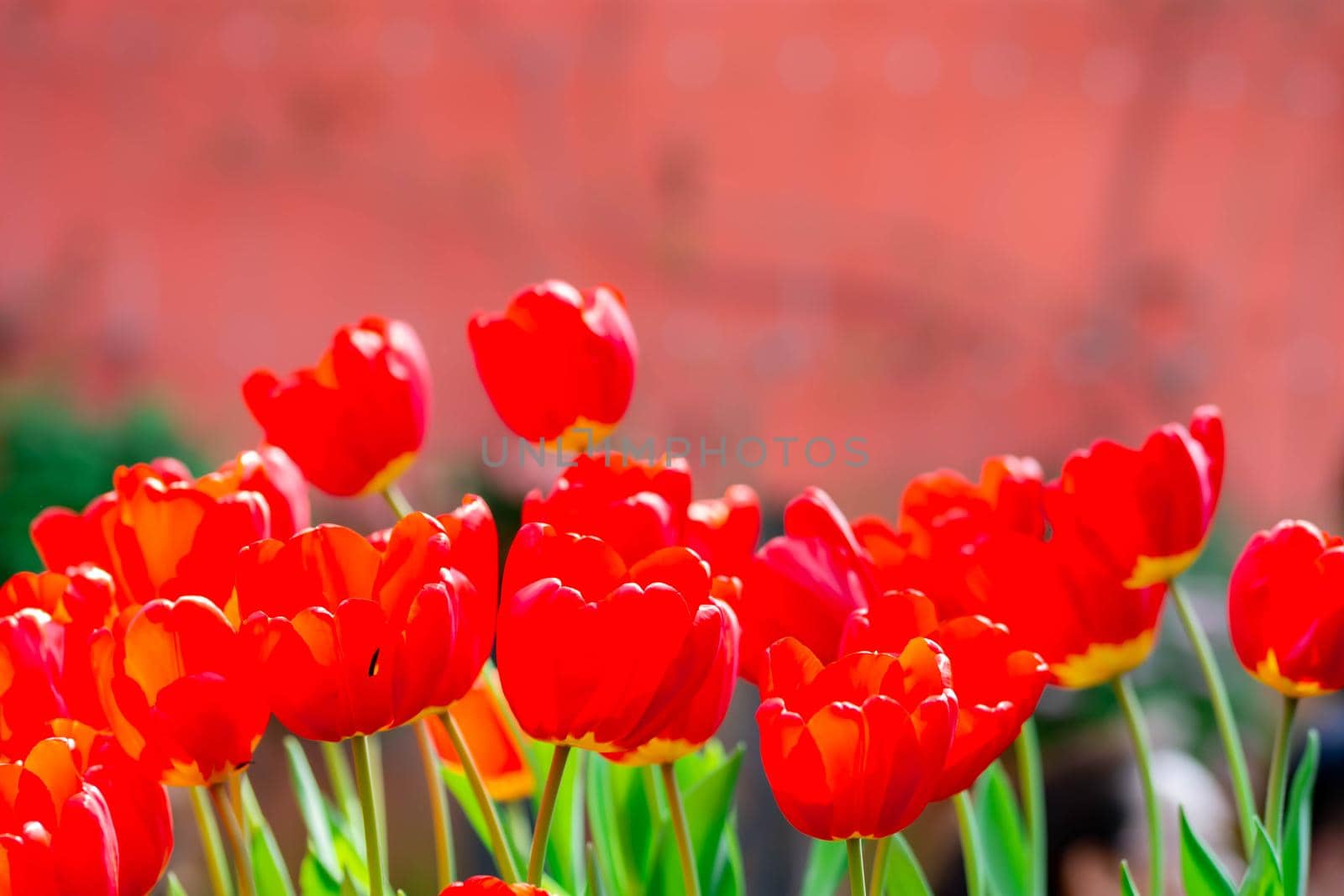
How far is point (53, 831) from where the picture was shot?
0.75 ft

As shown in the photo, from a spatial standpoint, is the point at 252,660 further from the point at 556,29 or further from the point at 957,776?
the point at 556,29

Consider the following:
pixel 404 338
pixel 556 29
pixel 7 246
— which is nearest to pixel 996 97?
pixel 556 29

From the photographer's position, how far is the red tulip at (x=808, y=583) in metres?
0.28

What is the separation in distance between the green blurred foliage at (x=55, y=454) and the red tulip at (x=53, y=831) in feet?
5.54

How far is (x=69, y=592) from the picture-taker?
11.4 inches

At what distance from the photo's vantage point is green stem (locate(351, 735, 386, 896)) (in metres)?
0.24

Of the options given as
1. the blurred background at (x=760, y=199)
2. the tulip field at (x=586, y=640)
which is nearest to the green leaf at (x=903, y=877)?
the tulip field at (x=586, y=640)

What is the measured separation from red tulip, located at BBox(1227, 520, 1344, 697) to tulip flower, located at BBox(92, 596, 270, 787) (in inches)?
7.8

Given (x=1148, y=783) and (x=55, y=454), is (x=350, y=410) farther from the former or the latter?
(x=55, y=454)

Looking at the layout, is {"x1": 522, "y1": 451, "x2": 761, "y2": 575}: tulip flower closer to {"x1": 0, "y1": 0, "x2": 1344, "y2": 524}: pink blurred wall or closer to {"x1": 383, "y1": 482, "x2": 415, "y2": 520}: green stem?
{"x1": 383, "y1": 482, "x2": 415, "y2": 520}: green stem

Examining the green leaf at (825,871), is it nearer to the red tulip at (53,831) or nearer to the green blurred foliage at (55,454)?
the red tulip at (53,831)

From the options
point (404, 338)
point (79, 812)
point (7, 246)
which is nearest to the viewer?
point (79, 812)

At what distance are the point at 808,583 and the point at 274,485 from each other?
120 millimetres

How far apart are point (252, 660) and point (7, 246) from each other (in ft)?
7.73
